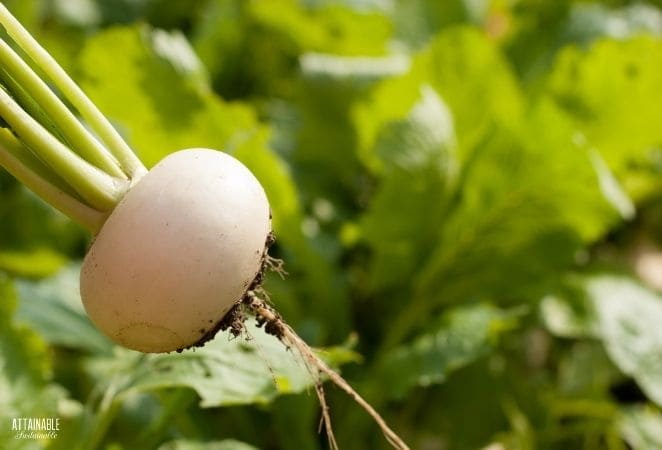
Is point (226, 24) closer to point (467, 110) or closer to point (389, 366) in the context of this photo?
point (467, 110)

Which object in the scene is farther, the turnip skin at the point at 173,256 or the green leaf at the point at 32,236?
the green leaf at the point at 32,236

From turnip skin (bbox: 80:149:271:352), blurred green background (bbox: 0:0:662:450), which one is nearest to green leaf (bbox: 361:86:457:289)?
blurred green background (bbox: 0:0:662:450)

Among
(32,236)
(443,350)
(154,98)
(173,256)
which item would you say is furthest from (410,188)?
(32,236)

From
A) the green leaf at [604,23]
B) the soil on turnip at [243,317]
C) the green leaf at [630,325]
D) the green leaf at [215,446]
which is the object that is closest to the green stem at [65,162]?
the soil on turnip at [243,317]

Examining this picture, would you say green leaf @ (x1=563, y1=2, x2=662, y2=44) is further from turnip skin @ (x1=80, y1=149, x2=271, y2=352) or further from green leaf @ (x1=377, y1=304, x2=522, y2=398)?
turnip skin @ (x1=80, y1=149, x2=271, y2=352)

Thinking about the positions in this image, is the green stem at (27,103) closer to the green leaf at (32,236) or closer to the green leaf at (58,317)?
the green leaf at (58,317)

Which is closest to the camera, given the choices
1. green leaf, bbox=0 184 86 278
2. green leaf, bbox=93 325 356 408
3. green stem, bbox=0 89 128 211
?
green stem, bbox=0 89 128 211

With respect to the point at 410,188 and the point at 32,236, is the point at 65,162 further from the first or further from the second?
the point at 32,236
